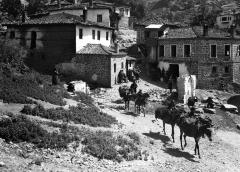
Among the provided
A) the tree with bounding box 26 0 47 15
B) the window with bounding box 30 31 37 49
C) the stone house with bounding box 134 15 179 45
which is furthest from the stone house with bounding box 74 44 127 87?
the tree with bounding box 26 0 47 15

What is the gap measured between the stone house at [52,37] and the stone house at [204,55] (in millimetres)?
10088

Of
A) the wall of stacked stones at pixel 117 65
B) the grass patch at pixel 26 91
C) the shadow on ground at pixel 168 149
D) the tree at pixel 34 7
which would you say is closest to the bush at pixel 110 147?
the shadow on ground at pixel 168 149

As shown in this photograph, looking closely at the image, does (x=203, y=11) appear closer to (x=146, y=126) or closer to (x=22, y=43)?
(x=22, y=43)

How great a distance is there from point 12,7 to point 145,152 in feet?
149

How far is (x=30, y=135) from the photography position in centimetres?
1811

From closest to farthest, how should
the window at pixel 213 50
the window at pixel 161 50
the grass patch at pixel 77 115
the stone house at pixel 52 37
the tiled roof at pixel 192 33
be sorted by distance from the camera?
the grass patch at pixel 77 115
the stone house at pixel 52 37
the window at pixel 213 50
the tiled roof at pixel 192 33
the window at pixel 161 50

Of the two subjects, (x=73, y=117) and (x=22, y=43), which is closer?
(x=73, y=117)

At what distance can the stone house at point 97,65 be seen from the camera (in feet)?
128

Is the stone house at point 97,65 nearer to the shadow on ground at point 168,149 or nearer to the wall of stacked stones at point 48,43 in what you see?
the wall of stacked stones at point 48,43

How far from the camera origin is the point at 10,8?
5922 centimetres

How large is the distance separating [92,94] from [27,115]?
14.8 metres

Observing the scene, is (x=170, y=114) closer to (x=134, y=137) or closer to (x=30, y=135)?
(x=134, y=137)

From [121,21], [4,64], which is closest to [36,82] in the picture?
[4,64]

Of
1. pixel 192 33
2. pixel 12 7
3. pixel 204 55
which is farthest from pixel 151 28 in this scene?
pixel 12 7
